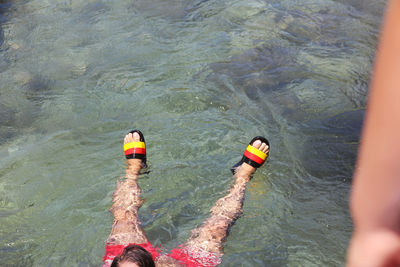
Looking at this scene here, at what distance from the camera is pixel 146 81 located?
5410mm

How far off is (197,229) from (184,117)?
5.05 feet

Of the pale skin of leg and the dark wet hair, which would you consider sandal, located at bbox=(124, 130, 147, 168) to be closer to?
the pale skin of leg

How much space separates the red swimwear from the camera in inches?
130

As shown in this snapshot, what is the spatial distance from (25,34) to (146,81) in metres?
2.54

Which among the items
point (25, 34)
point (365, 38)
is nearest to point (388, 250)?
point (365, 38)

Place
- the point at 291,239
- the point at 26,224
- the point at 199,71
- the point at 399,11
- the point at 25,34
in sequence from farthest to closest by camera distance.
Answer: the point at 25,34, the point at 199,71, the point at 26,224, the point at 291,239, the point at 399,11

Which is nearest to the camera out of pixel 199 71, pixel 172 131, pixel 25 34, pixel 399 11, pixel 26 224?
pixel 399 11

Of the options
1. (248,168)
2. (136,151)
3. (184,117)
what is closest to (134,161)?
(136,151)

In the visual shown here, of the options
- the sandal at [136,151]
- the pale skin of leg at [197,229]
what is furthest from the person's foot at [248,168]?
the sandal at [136,151]

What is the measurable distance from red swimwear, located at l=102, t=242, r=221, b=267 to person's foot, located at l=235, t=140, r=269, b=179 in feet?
2.88

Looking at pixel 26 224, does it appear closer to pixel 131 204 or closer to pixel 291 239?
pixel 131 204

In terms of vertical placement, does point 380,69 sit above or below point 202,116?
above

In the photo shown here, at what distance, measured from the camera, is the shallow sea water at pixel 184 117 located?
12.0 feet

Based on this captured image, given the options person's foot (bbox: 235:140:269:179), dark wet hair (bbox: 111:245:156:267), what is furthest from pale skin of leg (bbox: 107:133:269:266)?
dark wet hair (bbox: 111:245:156:267)
